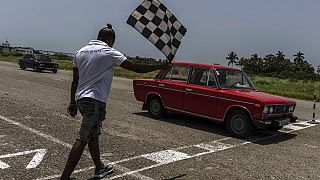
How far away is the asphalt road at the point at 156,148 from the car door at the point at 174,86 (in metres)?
0.53

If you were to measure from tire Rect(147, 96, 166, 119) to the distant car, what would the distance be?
77.6 feet

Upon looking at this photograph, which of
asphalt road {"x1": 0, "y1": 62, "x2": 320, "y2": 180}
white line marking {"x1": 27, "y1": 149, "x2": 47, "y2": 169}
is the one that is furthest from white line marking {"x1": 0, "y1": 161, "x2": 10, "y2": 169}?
white line marking {"x1": 27, "y1": 149, "x2": 47, "y2": 169}

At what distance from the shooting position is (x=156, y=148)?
272 inches

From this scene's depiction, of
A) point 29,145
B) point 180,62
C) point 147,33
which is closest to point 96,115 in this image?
point 147,33

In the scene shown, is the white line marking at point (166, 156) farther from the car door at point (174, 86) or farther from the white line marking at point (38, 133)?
the car door at point (174, 86)

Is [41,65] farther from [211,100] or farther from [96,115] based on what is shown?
[96,115]

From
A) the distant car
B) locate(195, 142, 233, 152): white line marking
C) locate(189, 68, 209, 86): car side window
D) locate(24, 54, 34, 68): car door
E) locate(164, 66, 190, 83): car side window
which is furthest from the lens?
locate(24, 54, 34, 68): car door

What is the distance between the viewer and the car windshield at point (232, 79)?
30.1 feet

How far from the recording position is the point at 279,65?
128m

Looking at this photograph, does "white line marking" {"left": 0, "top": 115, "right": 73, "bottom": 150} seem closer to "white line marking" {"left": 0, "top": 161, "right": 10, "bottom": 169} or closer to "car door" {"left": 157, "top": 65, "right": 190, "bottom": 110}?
"white line marking" {"left": 0, "top": 161, "right": 10, "bottom": 169}

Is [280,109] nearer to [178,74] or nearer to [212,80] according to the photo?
[212,80]

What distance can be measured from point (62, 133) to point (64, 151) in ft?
4.63

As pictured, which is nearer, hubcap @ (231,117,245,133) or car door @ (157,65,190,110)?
hubcap @ (231,117,245,133)

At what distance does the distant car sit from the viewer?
32.1 meters
